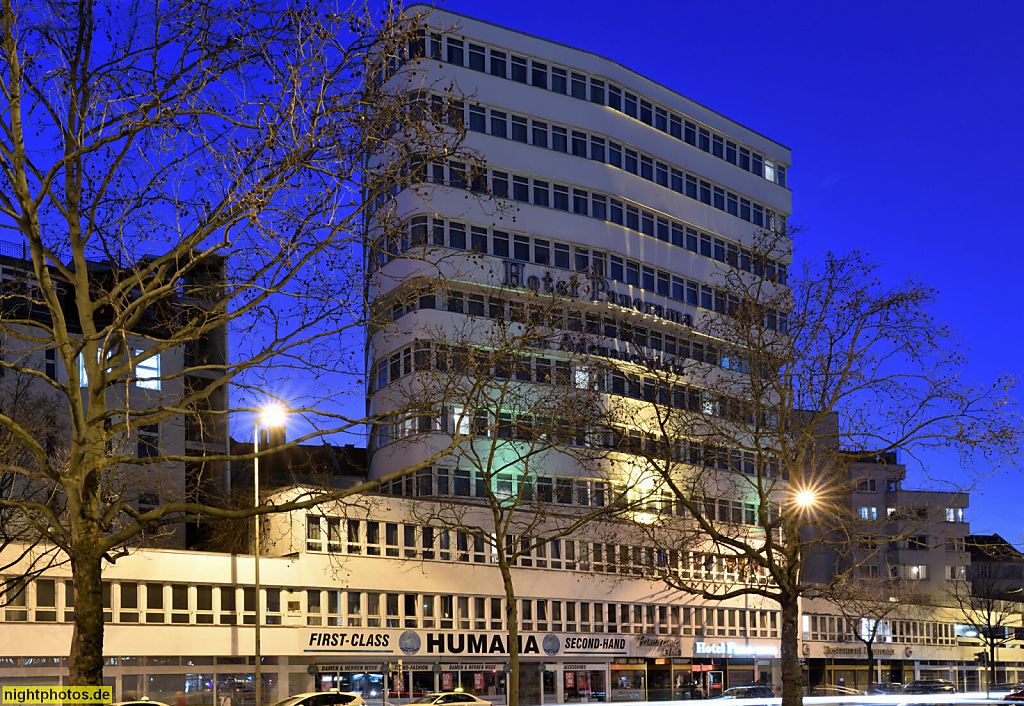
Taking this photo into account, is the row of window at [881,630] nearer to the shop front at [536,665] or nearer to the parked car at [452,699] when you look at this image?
the shop front at [536,665]

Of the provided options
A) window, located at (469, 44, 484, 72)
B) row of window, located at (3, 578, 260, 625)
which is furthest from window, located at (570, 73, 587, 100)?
row of window, located at (3, 578, 260, 625)

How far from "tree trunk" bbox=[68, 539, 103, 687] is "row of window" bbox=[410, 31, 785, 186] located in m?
43.2

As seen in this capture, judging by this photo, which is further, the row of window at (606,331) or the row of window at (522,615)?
the row of window at (522,615)

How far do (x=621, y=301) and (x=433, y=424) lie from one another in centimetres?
1294

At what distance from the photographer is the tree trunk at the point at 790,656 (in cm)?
3105

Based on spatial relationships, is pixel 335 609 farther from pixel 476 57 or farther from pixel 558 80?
pixel 558 80

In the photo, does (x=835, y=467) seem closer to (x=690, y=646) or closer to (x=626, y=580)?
(x=626, y=580)

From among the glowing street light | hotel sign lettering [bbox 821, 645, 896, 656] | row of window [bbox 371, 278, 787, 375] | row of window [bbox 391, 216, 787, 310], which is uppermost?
row of window [bbox 391, 216, 787, 310]

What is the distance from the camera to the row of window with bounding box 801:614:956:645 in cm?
7969

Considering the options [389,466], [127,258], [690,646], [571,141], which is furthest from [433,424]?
[127,258]

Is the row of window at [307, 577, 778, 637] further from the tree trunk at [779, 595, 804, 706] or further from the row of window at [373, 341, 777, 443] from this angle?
the tree trunk at [779, 595, 804, 706]

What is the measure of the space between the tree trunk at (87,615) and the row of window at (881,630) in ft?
211

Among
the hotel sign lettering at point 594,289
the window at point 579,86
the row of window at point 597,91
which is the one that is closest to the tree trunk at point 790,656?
the hotel sign lettering at point 594,289

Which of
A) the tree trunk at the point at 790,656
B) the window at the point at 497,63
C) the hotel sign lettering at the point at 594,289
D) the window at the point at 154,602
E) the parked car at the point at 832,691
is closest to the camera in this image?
the tree trunk at the point at 790,656
